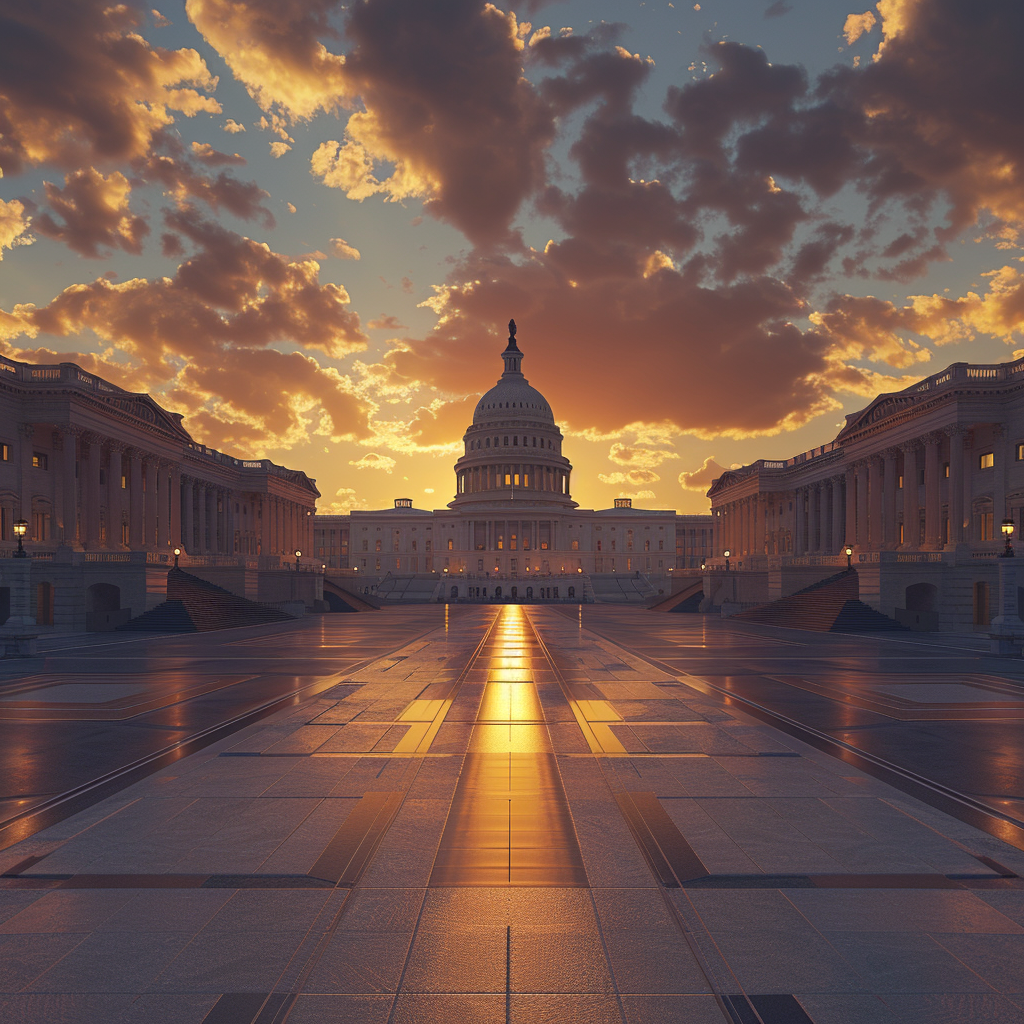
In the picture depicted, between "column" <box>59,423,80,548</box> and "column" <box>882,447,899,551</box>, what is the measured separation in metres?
72.0

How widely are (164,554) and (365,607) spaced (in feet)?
107

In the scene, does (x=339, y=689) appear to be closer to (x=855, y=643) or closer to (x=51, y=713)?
(x=51, y=713)

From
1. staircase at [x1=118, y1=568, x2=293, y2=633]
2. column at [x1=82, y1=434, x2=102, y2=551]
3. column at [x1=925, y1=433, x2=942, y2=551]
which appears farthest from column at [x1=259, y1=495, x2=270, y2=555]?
column at [x1=925, y1=433, x2=942, y2=551]

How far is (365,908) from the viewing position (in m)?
7.98

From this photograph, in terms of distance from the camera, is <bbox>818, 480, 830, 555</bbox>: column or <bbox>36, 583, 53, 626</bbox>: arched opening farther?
<bbox>818, 480, 830, 555</bbox>: column

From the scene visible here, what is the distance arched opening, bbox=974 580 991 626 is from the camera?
5400 cm

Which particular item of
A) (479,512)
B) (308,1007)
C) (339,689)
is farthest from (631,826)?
(479,512)

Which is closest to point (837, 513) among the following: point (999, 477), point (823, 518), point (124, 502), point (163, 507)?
point (823, 518)

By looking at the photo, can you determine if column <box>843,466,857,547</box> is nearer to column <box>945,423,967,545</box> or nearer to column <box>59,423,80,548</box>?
column <box>945,423,967,545</box>

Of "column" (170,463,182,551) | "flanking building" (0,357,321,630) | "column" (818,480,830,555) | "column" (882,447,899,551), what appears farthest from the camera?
"column" (818,480,830,555)

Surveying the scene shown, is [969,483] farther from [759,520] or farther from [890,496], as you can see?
[759,520]

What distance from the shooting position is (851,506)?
8075 centimetres

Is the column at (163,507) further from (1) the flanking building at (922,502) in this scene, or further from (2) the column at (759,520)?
(2) the column at (759,520)

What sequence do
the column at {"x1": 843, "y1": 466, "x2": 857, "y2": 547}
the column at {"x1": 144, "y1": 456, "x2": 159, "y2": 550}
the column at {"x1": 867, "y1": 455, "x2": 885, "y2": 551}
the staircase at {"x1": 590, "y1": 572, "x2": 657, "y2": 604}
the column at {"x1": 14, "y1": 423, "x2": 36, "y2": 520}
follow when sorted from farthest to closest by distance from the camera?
the staircase at {"x1": 590, "y1": 572, "x2": 657, "y2": 604} < the column at {"x1": 843, "y1": 466, "x2": 857, "y2": 547} < the column at {"x1": 144, "y1": 456, "x2": 159, "y2": 550} < the column at {"x1": 867, "y1": 455, "x2": 885, "y2": 551} < the column at {"x1": 14, "y1": 423, "x2": 36, "y2": 520}
